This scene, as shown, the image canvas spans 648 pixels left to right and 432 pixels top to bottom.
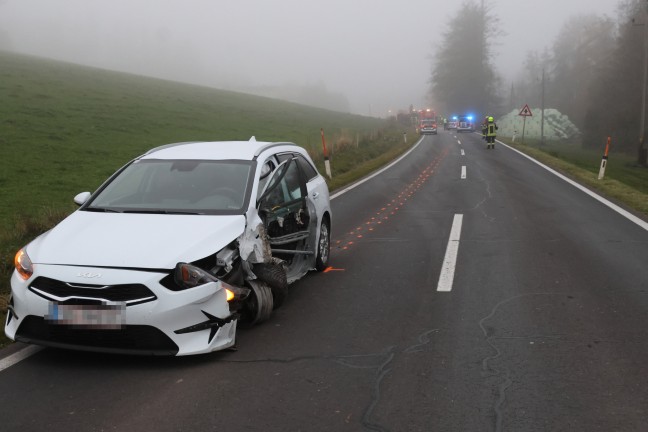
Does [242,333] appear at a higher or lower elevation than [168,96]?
lower

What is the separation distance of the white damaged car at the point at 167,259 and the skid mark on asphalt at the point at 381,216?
9.42 ft

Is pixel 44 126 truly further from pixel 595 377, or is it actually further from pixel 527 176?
pixel 595 377

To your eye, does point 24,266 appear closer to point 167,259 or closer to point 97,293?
point 97,293

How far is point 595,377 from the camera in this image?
14.4 feet

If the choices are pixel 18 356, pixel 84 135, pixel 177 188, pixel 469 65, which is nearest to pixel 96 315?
pixel 18 356

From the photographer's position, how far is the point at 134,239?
4965mm

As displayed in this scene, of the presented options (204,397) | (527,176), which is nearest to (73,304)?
(204,397)

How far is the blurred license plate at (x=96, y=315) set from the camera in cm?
443

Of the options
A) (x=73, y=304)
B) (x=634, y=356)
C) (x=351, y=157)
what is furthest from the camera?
(x=351, y=157)

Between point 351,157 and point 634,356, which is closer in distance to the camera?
point 634,356

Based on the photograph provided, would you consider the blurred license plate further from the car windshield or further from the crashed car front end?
the car windshield

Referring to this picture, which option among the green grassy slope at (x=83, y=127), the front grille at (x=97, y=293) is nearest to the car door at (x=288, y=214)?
the front grille at (x=97, y=293)

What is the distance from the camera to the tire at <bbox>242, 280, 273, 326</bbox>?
5410 millimetres

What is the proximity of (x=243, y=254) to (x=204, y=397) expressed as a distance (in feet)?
4.67
